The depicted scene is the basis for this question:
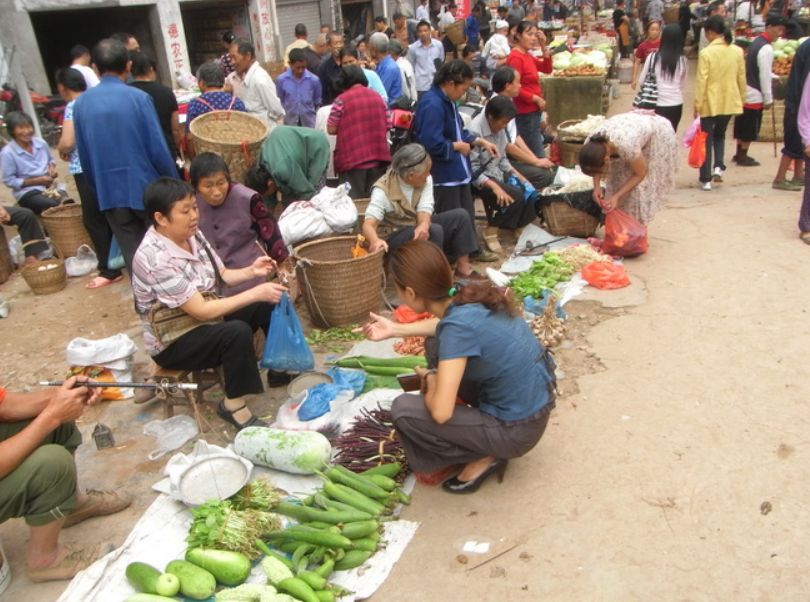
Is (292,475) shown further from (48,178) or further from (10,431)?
(48,178)

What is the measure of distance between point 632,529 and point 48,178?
21.7 feet

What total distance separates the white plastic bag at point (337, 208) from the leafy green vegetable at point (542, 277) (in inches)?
54.8

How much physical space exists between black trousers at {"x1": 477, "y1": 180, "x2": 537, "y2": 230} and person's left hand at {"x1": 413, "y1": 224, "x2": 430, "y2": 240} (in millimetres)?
1371

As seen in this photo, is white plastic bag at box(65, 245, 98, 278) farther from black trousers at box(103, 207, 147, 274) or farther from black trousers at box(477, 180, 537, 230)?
black trousers at box(477, 180, 537, 230)

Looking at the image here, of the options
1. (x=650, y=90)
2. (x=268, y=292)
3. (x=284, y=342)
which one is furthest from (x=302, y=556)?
(x=650, y=90)

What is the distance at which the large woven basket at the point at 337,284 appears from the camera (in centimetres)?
487

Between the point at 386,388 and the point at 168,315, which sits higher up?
the point at 168,315

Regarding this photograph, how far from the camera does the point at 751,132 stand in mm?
8312

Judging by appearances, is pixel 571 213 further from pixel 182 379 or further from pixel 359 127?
pixel 182 379


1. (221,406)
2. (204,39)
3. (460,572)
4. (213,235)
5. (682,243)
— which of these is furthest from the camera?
(204,39)

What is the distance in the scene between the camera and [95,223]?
6.04 metres

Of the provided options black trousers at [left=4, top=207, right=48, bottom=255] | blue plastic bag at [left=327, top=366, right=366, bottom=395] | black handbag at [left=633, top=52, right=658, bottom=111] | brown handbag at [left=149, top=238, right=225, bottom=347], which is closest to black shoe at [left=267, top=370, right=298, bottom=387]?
blue plastic bag at [left=327, top=366, right=366, bottom=395]

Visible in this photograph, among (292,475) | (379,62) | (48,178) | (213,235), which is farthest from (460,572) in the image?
(379,62)

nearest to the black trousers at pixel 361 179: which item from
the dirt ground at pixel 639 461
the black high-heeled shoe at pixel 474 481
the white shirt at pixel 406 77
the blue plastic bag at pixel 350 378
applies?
the dirt ground at pixel 639 461
